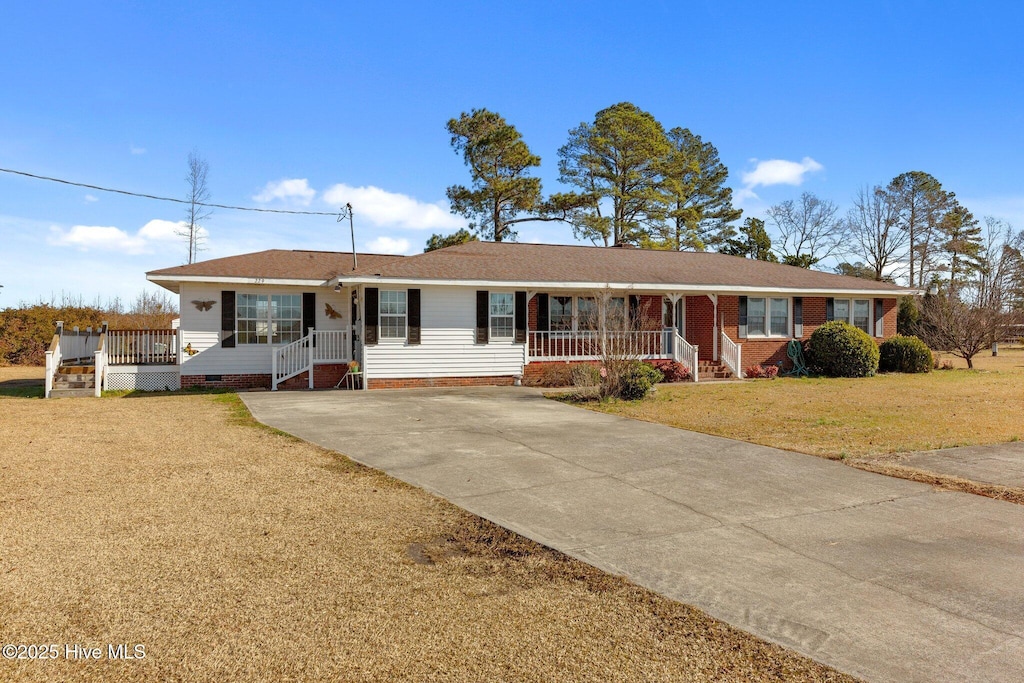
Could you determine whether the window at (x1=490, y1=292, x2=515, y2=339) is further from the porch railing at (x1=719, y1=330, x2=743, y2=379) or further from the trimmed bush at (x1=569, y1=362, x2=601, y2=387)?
the porch railing at (x1=719, y1=330, x2=743, y2=379)

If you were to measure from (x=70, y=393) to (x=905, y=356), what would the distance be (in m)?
25.5

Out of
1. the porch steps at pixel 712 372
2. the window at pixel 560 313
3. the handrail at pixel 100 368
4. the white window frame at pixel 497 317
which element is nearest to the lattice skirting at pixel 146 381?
the handrail at pixel 100 368

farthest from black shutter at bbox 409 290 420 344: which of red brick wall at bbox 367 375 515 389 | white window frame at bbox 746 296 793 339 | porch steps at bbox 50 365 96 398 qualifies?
white window frame at bbox 746 296 793 339

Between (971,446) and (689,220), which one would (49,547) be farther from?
(689,220)

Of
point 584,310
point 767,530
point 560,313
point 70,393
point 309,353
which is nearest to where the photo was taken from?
point 767,530

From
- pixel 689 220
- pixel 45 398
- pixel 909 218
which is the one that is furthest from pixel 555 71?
pixel 909 218

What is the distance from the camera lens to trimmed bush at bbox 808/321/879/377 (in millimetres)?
20516

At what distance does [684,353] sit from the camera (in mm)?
20078

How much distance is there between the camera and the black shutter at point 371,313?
1723cm

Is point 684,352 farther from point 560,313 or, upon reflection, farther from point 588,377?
point 588,377

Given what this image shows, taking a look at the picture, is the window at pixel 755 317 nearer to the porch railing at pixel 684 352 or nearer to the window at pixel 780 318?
A: the window at pixel 780 318

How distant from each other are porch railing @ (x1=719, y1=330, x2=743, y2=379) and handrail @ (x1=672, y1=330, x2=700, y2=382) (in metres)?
1.38

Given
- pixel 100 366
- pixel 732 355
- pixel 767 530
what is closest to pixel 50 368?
pixel 100 366

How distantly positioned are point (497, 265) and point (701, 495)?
44.5 ft
